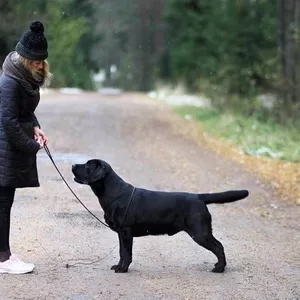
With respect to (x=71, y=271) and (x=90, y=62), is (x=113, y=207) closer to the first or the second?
(x=71, y=271)

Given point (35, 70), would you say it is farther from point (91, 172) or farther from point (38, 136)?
point (91, 172)

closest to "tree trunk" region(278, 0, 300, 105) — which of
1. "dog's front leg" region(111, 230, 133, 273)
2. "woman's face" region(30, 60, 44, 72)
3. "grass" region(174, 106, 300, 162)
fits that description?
"grass" region(174, 106, 300, 162)

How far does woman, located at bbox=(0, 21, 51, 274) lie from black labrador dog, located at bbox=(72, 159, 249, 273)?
1.60 ft

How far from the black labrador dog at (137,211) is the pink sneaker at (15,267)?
2.51 ft

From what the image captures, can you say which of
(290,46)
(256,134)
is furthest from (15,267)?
(290,46)

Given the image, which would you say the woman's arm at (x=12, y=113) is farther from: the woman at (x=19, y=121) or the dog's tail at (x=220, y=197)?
the dog's tail at (x=220, y=197)

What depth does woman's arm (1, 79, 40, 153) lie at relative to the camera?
588 centimetres

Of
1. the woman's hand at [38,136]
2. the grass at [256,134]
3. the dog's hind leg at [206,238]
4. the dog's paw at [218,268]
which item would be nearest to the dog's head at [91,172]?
the woman's hand at [38,136]

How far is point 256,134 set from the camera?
1909 centimetres

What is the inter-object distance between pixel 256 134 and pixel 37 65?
13648mm

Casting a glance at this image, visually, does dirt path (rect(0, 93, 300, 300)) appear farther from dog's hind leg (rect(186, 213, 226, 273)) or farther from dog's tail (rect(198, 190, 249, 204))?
dog's tail (rect(198, 190, 249, 204))

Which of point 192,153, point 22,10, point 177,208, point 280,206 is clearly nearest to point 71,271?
point 177,208

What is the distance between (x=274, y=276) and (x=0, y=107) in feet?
9.40

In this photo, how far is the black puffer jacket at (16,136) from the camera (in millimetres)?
5895
